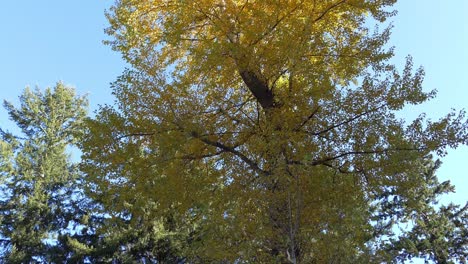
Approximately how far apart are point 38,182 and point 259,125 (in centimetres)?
1188

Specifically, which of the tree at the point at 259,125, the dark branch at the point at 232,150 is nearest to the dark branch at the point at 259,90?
the tree at the point at 259,125

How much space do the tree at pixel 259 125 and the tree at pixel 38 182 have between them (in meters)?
7.70

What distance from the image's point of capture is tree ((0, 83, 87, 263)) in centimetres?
1407

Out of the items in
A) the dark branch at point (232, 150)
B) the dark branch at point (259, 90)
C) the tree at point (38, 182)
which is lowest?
the dark branch at point (232, 150)

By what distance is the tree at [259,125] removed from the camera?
5.10m

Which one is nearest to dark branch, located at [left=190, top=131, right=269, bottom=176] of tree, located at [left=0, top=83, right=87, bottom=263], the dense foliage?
the dense foliage

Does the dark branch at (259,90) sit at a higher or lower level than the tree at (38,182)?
lower

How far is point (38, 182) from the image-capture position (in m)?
14.9

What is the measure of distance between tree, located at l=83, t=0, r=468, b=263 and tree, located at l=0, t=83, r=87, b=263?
7697 millimetres

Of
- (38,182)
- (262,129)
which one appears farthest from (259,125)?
(38,182)

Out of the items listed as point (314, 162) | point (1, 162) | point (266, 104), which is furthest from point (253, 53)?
point (1, 162)

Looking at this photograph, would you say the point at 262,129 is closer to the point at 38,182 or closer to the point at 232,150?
the point at 232,150

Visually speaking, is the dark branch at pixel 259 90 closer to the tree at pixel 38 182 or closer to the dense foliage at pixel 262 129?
the dense foliage at pixel 262 129

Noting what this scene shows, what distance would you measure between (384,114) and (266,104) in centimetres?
179
